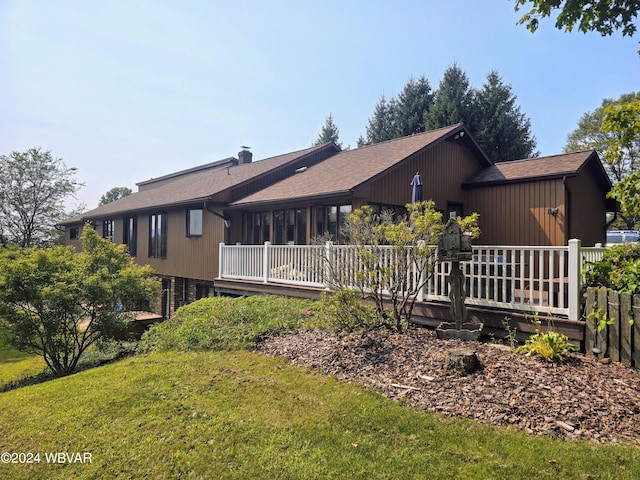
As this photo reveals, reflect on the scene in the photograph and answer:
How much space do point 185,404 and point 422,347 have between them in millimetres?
3152

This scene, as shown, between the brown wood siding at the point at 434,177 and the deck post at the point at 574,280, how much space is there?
17.6 feet

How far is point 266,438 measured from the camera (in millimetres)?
3385

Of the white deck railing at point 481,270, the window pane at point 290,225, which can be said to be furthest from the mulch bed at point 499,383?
the window pane at point 290,225

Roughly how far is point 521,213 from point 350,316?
7569 mm

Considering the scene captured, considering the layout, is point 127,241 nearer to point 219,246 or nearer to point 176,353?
point 219,246

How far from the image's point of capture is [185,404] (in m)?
4.20

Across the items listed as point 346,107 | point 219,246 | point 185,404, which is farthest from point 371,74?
point 185,404

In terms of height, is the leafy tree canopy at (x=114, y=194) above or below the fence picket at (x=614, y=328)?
above

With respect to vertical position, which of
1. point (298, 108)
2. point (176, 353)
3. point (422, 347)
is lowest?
point (176, 353)

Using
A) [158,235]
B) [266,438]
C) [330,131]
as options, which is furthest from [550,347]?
[330,131]

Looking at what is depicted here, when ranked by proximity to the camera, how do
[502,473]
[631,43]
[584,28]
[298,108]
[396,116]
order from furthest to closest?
1. [396,116]
2. [298,108]
3. [631,43]
4. [584,28]
5. [502,473]

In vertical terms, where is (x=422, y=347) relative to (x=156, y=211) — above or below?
below

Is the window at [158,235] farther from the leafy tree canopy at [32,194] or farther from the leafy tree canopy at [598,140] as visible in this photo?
the leafy tree canopy at [598,140]

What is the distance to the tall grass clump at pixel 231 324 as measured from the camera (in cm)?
680
